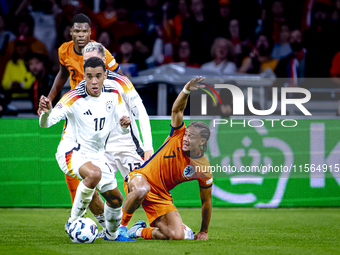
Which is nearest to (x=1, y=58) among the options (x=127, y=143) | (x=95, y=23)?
(x=95, y=23)

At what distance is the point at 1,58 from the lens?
9914 millimetres

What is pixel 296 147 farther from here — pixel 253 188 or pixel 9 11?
pixel 9 11

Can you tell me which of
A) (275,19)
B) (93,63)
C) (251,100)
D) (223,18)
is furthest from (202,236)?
(275,19)

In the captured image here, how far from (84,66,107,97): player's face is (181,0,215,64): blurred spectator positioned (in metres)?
5.53

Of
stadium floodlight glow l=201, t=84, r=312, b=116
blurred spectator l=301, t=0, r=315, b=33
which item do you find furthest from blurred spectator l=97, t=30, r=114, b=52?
blurred spectator l=301, t=0, r=315, b=33

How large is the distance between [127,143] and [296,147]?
345 cm

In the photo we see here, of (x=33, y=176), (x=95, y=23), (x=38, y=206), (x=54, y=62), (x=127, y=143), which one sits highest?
(x=95, y=23)

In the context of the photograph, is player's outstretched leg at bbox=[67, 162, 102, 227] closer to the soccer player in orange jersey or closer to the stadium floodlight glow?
the soccer player in orange jersey

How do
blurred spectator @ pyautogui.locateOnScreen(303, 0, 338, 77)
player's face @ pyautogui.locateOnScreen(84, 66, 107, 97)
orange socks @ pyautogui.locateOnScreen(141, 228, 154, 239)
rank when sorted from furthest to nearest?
1. blurred spectator @ pyautogui.locateOnScreen(303, 0, 338, 77)
2. orange socks @ pyautogui.locateOnScreen(141, 228, 154, 239)
3. player's face @ pyautogui.locateOnScreen(84, 66, 107, 97)

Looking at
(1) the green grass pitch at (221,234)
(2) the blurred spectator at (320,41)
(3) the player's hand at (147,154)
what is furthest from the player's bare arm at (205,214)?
(2) the blurred spectator at (320,41)

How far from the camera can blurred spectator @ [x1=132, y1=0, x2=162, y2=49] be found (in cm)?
1046

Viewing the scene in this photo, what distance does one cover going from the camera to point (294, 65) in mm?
9719

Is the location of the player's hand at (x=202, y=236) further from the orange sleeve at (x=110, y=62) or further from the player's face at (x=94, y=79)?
the orange sleeve at (x=110, y=62)

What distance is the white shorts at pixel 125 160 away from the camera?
226 inches
